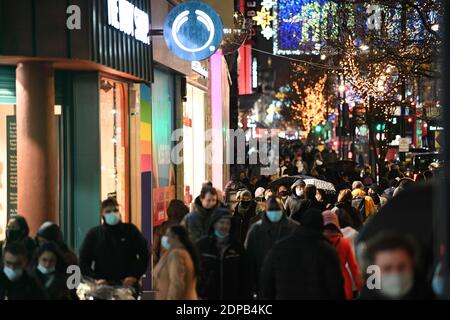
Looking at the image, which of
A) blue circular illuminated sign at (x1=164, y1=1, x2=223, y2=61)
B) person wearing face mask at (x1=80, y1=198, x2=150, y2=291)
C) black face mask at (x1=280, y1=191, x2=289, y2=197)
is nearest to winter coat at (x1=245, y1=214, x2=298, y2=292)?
person wearing face mask at (x1=80, y1=198, x2=150, y2=291)

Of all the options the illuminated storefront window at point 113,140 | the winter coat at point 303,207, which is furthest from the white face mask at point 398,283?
the illuminated storefront window at point 113,140

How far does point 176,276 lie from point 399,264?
128 inches

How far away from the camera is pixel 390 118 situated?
3906 cm

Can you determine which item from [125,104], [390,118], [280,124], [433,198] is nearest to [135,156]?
[125,104]

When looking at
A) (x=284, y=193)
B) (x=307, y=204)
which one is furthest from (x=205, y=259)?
(x=284, y=193)

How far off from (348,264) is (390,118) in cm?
2883

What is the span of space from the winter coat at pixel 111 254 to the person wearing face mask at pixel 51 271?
1.35 feet

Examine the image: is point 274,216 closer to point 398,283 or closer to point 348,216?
point 348,216

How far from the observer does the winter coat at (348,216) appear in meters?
12.7

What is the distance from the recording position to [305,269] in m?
8.70

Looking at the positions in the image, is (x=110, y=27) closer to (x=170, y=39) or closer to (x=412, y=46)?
(x=170, y=39)

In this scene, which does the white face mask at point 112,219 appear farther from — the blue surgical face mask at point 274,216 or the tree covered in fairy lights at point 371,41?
the tree covered in fairy lights at point 371,41

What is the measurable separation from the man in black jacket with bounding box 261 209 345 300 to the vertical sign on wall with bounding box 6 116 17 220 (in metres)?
5.85

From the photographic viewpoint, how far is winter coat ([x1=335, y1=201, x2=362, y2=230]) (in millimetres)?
12734
